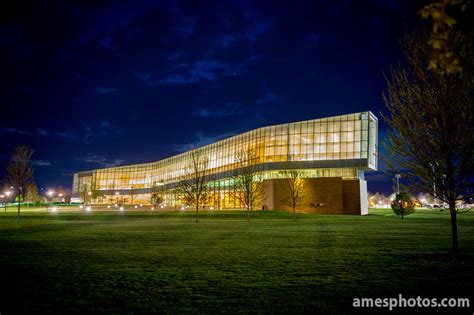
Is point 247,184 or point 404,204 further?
point 404,204

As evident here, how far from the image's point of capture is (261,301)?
7.66m

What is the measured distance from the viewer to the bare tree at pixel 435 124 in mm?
12773

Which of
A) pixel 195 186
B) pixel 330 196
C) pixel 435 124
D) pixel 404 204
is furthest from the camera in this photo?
pixel 330 196

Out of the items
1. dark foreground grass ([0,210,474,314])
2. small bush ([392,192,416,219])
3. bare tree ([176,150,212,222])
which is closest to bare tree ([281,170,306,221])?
bare tree ([176,150,212,222])

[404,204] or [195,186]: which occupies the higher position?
[195,186]

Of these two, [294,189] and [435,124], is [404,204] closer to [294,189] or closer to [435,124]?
[294,189]

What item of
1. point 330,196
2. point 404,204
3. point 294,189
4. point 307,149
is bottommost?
point 404,204

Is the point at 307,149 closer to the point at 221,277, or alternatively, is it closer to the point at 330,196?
the point at 330,196

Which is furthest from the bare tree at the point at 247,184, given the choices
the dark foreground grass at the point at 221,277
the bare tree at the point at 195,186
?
the dark foreground grass at the point at 221,277

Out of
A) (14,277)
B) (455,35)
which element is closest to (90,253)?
(14,277)

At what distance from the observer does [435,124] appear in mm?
13242

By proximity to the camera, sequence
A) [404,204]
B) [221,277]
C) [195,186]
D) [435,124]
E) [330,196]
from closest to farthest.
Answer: [221,277] < [435,124] < [404,204] < [195,186] < [330,196]

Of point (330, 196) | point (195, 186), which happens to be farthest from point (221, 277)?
point (330, 196)

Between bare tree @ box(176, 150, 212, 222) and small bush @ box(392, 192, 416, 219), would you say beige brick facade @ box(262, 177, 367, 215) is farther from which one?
bare tree @ box(176, 150, 212, 222)
